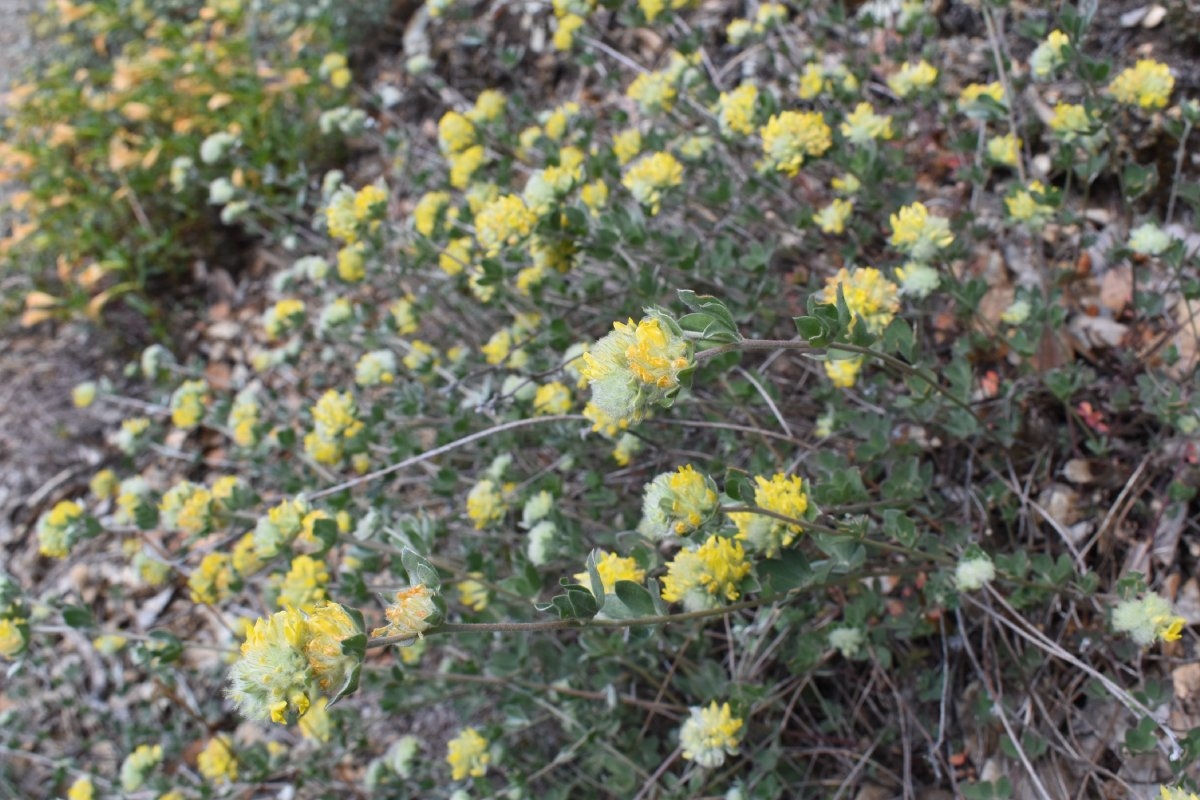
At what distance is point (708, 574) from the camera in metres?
1.65

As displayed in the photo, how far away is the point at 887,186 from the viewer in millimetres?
2672

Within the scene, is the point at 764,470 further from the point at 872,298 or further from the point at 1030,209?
the point at 1030,209

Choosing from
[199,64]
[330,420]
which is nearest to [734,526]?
[330,420]

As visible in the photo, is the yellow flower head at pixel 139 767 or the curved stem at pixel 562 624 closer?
the curved stem at pixel 562 624

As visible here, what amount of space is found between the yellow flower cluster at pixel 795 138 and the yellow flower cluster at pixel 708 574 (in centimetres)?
100

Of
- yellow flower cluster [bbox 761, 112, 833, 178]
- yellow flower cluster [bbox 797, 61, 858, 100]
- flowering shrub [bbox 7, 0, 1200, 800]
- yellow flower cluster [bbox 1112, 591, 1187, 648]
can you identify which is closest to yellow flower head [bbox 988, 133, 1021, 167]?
flowering shrub [bbox 7, 0, 1200, 800]

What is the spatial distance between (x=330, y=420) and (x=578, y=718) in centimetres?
103

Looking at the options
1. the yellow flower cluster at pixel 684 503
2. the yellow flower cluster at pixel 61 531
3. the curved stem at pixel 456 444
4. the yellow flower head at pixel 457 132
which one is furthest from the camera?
the yellow flower head at pixel 457 132

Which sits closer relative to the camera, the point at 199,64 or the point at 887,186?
the point at 887,186

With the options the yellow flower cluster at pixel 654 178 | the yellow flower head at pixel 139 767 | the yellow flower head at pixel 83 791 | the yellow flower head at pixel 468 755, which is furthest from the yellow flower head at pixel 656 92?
the yellow flower head at pixel 83 791

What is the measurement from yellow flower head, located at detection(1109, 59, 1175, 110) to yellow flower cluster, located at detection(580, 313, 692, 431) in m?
1.53

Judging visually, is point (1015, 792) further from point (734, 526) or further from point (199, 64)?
point (199, 64)

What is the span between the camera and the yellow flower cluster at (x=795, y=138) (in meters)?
2.17

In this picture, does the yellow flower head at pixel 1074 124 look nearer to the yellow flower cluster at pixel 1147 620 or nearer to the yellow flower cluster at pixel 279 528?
the yellow flower cluster at pixel 1147 620
